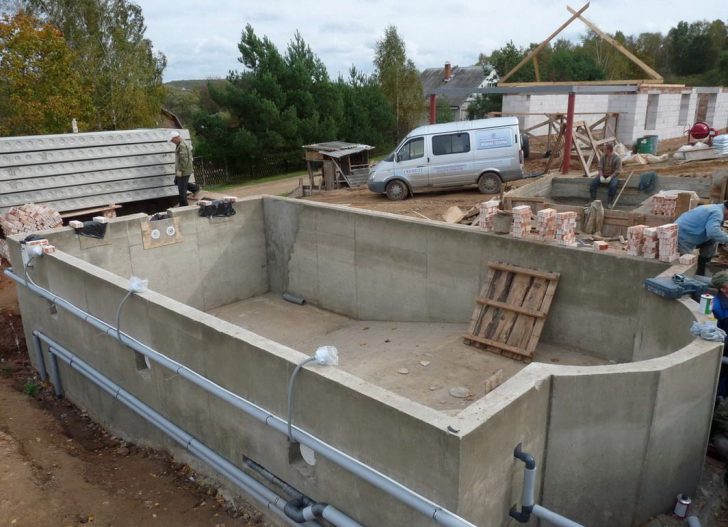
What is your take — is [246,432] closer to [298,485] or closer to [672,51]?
[298,485]

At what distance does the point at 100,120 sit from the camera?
82.5ft

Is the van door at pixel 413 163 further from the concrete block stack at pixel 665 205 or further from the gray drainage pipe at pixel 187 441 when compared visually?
the gray drainage pipe at pixel 187 441

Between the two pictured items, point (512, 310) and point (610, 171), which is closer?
point (512, 310)

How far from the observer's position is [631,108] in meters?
23.8

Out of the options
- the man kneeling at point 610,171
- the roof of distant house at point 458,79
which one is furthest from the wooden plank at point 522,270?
the roof of distant house at point 458,79

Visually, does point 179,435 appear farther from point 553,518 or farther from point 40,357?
point 40,357

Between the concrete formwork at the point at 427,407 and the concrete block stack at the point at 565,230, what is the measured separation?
0.21 m

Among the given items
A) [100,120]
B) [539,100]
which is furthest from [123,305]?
[539,100]

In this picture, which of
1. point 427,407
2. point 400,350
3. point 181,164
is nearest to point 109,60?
point 181,164

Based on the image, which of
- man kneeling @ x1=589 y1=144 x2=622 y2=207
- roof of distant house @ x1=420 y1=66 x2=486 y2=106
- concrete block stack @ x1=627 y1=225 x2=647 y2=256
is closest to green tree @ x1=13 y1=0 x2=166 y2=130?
man kneeling @ x1=589 y1=144 x2=622 y2=207

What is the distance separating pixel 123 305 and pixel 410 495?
170 inches

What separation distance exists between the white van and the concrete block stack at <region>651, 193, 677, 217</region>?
693 cm

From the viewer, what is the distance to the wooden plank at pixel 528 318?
858cm

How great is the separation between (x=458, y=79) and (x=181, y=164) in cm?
4296
